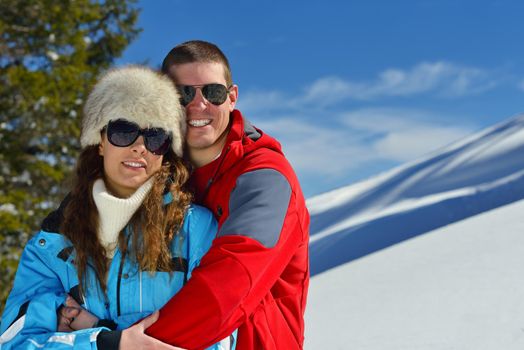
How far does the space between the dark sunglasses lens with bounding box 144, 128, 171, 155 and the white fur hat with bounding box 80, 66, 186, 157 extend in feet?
0.08

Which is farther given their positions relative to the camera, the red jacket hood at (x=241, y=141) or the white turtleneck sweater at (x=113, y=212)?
the red jacket hood at (x=241, y=141)

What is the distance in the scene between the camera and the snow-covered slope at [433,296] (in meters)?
3.81

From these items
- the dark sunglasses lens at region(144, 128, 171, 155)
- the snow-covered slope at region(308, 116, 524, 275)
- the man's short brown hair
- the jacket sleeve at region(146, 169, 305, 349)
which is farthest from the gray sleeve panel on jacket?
the snow-covered slope at region(308, 116, 524, 275)

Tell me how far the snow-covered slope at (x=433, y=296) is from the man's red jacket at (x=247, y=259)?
5.40 feet

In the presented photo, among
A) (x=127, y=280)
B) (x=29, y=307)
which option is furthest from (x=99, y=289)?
(x=29, y=307)

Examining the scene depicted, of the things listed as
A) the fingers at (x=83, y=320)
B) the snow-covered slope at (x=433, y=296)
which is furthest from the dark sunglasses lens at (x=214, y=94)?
the snow-covered slope at (x=433, y=296)

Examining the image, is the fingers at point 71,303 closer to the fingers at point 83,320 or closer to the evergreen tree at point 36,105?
the fingers at point 83,320

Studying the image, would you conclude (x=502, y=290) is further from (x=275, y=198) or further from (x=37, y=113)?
(x=37, y=113)

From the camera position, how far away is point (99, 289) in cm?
223

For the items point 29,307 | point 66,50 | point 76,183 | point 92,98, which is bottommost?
point 29,307

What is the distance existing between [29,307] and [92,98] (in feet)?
2.94

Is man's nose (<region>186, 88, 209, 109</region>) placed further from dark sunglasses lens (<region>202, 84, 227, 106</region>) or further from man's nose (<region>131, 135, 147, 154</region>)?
man's nose (<region>131, 135, 147, 154</region>)

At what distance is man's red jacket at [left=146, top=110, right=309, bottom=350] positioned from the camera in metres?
A: 2.02

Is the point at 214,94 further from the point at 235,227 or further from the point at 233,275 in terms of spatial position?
the point at 233,275
